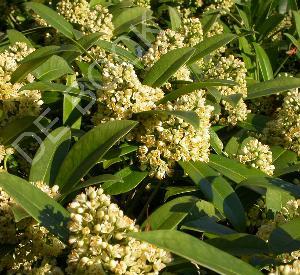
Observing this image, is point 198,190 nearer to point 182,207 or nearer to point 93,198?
point 182,207

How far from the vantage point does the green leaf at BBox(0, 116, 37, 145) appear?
2969 mm

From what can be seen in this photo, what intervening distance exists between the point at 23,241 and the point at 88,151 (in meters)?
0.51

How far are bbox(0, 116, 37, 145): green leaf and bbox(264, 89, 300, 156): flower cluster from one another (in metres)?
1.42

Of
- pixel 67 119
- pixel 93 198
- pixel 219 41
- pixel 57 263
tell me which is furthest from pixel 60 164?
pixel 219 41

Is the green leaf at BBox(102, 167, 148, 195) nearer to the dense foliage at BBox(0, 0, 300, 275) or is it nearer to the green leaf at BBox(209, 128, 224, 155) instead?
the dense foliage at BBox(0, 0, 300, 275)

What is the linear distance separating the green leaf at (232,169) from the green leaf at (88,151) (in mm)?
648

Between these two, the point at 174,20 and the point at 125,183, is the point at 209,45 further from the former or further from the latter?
the point at 125,183

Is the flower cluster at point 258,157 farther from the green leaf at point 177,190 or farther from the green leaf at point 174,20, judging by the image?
the green leaf at point 174,20

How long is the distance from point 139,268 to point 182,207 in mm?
468

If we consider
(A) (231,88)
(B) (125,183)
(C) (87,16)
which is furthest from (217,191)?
(C) (87,16)

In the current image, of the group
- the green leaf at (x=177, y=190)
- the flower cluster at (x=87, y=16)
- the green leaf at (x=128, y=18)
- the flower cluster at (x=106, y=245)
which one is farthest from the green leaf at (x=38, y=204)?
the green leaf at (x=128, y=18)

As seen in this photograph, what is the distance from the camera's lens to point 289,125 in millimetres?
3314

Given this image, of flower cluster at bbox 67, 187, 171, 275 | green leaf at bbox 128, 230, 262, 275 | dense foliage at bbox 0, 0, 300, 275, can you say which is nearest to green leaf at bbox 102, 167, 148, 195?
dense foliage at bbox 0, 0, 300, 275

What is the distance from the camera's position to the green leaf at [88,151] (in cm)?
259
